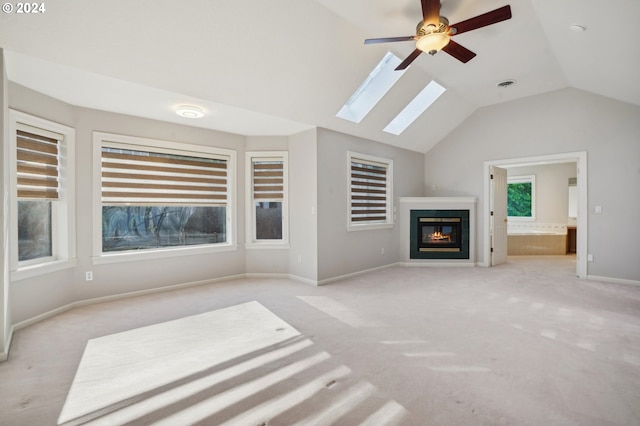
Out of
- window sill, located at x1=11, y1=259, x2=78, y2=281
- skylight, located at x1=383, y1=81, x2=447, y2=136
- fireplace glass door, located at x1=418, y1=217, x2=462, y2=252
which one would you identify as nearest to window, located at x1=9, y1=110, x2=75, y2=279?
window sill, located at x1=11, y1=259, x2=78, y2=281

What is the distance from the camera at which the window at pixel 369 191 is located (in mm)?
5625

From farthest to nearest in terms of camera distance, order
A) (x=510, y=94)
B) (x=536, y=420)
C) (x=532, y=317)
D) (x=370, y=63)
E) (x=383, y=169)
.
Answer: (x=383, y=169), (x=510, y=94), (x=370, y=63), (x=532, y=317), (x=536, y=420)

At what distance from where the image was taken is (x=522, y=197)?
938cm

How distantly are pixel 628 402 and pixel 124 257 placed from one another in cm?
507

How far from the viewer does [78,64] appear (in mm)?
2799

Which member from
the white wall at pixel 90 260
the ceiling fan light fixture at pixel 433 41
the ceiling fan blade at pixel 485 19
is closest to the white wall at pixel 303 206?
the white wall at pixel 90 260

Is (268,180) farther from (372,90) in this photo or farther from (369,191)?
(372,90)

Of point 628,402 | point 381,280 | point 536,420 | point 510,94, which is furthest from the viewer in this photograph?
point 510,94

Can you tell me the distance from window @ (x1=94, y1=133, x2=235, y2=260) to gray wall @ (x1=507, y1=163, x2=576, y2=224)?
8.48 metres

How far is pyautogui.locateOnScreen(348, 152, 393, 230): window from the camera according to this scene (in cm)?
562

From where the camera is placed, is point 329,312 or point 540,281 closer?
point 329,312

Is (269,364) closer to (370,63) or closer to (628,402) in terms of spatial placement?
(628,402)

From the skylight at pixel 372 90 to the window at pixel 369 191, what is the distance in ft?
2.39

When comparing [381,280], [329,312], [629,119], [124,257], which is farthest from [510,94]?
[124,257]
